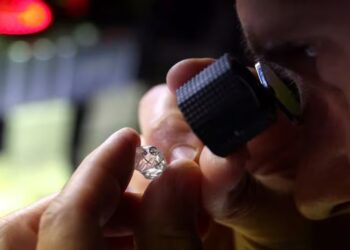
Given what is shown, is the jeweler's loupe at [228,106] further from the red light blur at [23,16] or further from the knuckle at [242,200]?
the red light blur at [23,16]

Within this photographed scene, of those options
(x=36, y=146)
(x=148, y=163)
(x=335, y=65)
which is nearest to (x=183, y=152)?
(x=148, y=163)

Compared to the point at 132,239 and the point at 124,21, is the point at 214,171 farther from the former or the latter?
the point at 124,21

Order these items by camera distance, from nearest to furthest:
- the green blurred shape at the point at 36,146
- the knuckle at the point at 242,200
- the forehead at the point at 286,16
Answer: the forehead at the point at 286,16 → the knuckle at the point at 242,200 → the green blurred shape at the point at 36,146

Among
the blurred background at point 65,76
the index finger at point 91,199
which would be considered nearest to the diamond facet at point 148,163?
the index finger at point 91,199

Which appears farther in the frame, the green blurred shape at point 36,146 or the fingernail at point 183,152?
the green blurred shape at point 36,146

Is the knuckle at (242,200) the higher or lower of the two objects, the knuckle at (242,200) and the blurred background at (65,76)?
the higher

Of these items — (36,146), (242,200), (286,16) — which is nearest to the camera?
(286,16)

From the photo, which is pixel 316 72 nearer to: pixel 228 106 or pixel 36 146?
pixel 228 106

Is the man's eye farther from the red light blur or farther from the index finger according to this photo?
the red light blur
